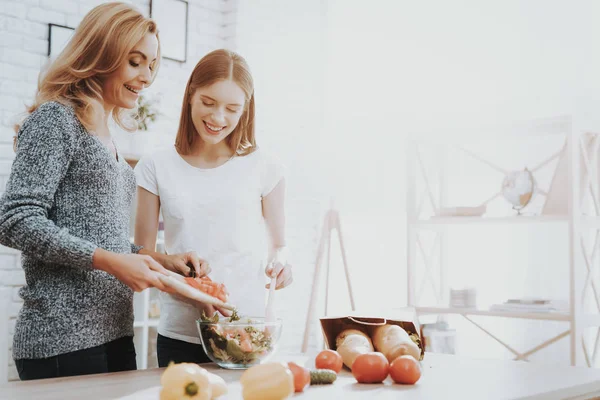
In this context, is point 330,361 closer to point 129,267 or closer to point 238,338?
point 238,338

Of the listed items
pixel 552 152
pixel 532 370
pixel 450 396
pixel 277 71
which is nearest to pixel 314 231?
pixel 277 71

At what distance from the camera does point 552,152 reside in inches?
159

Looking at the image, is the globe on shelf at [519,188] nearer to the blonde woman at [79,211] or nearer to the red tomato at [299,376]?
the blonde woman at [79,211]

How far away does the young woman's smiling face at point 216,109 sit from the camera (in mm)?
1909

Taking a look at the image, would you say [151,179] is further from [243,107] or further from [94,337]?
[94,337]

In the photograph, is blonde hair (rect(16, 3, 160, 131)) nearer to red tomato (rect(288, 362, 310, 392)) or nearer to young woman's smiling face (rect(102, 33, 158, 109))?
young woman's smiling face (rect(102, 33, 158, 109))

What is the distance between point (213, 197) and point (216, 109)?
0.76 feet

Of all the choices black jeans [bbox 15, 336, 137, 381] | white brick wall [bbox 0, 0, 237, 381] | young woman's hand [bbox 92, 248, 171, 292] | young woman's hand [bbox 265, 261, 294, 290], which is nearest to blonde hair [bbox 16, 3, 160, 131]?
young woman's hand [bbox 92, 248, 171, 292]

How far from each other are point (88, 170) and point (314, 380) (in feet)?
2.10

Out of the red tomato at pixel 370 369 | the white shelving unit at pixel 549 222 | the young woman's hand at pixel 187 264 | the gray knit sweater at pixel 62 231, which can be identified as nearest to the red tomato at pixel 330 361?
the red tomato at pixel 370 369

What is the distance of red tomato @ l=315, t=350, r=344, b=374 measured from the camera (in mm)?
1549

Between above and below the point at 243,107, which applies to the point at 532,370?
below

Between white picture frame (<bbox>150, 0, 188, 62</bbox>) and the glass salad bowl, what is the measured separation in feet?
10.7

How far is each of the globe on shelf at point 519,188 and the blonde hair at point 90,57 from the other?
2.65m
